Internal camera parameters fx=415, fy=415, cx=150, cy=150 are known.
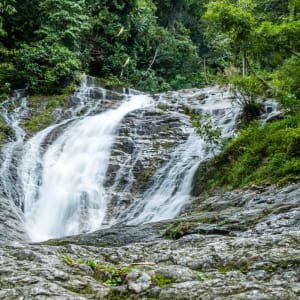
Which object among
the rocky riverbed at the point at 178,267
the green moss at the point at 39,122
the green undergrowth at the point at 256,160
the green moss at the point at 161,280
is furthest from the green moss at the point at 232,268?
the green moss at the point at 39,122

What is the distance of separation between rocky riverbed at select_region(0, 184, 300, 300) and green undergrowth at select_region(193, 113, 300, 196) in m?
2.62

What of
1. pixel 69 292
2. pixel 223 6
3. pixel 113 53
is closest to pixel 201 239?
pixel 69 292

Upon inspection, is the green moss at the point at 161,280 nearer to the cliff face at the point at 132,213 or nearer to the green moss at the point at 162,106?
the cliff face at the point at 132,213

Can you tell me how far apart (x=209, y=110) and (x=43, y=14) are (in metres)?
10.3

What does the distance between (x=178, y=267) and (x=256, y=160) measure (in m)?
5.97

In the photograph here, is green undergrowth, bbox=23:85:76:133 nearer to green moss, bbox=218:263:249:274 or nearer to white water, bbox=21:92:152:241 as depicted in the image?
white water, bbox=21:92:152:241

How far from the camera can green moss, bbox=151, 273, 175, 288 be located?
3.17 metres

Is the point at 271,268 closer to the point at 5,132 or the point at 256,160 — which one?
the point at 256,160

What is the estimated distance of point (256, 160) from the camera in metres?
9.05

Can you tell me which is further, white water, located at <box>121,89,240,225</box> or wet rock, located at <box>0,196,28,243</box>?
white water, located at <box>121,89,240,225</box>

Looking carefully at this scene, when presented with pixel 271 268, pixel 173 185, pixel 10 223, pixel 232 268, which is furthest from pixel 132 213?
pixel 271 268

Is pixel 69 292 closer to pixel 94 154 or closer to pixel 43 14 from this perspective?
pixel 94 154

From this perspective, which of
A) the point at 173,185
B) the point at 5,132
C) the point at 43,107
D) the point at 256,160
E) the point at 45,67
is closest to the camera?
the point at 256,160

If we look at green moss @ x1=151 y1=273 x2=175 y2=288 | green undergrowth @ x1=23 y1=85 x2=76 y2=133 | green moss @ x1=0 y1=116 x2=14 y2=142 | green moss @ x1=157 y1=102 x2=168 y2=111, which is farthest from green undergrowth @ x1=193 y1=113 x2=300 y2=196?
green undergrowth @ x1=23 y1=85 x2=76 y2=133
